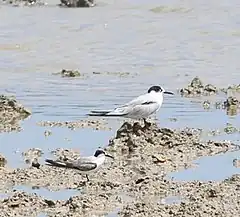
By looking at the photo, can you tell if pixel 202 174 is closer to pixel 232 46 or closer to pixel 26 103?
pixel 26 103

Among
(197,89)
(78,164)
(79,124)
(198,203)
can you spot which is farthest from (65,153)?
(197,89)

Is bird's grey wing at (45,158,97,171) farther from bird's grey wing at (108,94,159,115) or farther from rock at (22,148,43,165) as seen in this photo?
bird's grey wing at (108,94,159,115)

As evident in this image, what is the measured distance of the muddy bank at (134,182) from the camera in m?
6.88

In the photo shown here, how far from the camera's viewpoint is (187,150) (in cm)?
902

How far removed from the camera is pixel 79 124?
10.5 metres

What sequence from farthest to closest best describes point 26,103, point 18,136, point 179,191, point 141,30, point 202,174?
1. point 141,30
2. point 26,103
3. point 18,136
4. point 202,174
5. point 179,191

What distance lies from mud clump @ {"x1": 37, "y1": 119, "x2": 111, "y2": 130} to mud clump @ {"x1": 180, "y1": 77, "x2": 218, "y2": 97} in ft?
7.72

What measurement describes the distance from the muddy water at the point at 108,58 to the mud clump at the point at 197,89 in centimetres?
17

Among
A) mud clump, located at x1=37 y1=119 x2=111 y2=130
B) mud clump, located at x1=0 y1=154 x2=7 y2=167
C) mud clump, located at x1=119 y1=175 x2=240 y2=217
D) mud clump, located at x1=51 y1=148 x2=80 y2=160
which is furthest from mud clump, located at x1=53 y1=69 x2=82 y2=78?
mud clump, located at x1=119 y1=175 x2=240 y2=217

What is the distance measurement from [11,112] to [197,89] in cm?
301

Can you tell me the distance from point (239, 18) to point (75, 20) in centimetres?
416

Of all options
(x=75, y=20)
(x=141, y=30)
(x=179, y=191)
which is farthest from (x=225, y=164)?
(x=75, y=20)

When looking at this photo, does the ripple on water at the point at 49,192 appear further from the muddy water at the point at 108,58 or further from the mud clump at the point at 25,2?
the mud clump at the point at 25,2

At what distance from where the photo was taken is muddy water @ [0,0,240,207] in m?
10.7
